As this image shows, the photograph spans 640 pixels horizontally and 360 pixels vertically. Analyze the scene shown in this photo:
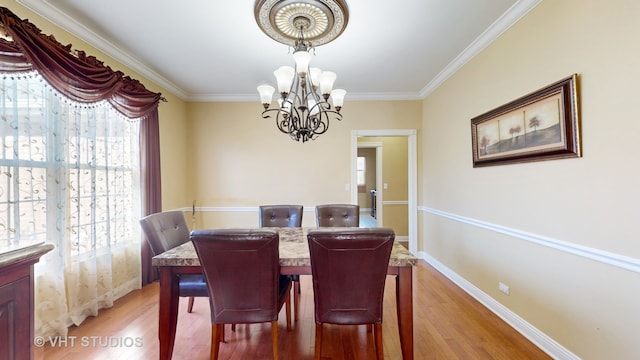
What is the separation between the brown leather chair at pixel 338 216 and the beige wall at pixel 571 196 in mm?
1243

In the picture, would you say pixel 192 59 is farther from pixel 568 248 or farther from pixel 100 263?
pixel 568 248

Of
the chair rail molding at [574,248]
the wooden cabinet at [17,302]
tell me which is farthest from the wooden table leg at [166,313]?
the chair rail molding at [574,248]

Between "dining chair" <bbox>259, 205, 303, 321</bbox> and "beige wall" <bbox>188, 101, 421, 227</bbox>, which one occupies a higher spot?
"beige wall" <bbox>188, 101, 421, 227</bbox>

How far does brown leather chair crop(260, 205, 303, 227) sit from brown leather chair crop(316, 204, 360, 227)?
10.2 inches

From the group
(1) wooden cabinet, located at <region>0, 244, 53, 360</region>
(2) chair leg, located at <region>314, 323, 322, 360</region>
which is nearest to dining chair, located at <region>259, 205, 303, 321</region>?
(2) chair leg, located at <region>314, 323, 322, 360</region>

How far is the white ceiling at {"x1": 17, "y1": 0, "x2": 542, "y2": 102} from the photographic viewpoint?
2025 millimetres

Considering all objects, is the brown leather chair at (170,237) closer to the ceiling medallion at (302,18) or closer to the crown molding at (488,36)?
the ceiling medallion at (302,18)

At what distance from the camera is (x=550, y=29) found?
1817 millimetres

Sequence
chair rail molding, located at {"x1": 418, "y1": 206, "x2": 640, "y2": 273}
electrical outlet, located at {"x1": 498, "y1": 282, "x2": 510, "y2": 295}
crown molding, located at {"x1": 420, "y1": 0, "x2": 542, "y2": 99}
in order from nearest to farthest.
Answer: chair rail molding, located at {"x1": 418, "y1": 206, "x2": 640, "y2": 273} < crown molding, located at {"x1": 420, "y1": 0, "x2": 542, "y2": 99} < electrical outlet, located at {"x1": 498, "y1": 282, "x2": 510, "y2": 295}

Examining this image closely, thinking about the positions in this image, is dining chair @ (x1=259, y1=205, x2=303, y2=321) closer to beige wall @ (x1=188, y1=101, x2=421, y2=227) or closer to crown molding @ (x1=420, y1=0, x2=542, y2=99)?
beige wall @ (x1=188, y1=101, x2=421, y2=227)

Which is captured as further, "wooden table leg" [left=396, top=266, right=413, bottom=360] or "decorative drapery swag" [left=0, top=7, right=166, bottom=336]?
"decorative drapery swag" [left=0, top=7, right=166, bottom=336]

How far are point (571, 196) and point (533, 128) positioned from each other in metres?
0.56

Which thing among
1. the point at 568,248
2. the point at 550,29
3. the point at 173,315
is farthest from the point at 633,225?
the point at 173,315

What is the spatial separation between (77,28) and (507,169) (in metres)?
3.86
